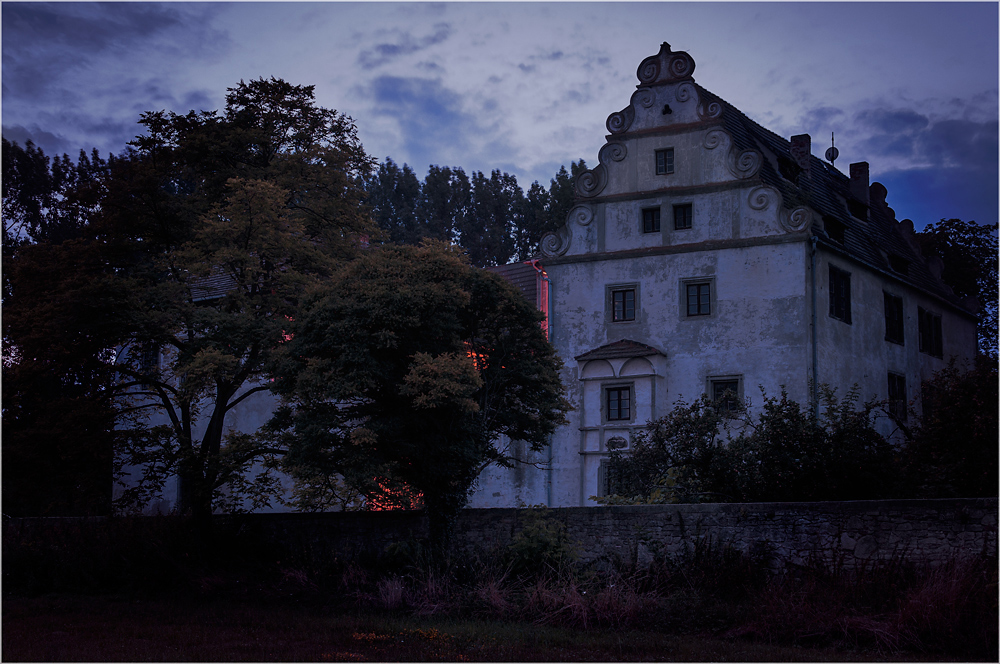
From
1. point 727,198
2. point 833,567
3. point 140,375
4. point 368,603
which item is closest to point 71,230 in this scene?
point 140,375

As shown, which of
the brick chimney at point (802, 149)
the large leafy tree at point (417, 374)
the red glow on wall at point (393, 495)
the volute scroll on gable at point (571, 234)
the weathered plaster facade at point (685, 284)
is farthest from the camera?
the brick chimney at point (802, 149)

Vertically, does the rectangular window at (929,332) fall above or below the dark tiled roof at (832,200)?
below

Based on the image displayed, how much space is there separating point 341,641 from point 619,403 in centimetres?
1667

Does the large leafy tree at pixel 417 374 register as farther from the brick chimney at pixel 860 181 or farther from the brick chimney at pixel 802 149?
the brick chimney at pixel 860 181

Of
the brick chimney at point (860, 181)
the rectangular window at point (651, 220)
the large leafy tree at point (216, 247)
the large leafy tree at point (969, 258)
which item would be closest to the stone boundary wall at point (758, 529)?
the large leafy tree at point (216, 247)

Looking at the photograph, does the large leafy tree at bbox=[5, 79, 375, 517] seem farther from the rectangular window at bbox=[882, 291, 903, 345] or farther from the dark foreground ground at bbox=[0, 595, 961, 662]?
the rectangular window at bbox=[882, 291, 903, 345]

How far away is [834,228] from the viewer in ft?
107

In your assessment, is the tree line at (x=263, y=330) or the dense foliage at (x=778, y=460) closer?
the dense foliage at (x=778, y=460)

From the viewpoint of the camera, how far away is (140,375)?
24672 mm

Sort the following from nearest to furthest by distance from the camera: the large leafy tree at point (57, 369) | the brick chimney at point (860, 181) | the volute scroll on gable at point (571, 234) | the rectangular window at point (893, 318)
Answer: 1. the large leafy tree at point (57, 369)
2. the volute scroll on gable at point (571, 234)
3. the rectangular window at point (893, 318)
4. the brick chimney at point (860, 181)

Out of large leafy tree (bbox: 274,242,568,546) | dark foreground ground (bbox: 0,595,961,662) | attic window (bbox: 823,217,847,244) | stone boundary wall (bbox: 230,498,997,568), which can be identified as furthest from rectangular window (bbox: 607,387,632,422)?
dark foreground ground (bbox: 0,595,961,662)

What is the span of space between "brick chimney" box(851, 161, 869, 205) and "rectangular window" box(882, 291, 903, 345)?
18.4ft

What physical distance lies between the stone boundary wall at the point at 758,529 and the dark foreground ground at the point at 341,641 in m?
3.11

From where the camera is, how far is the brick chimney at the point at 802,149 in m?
36.7
